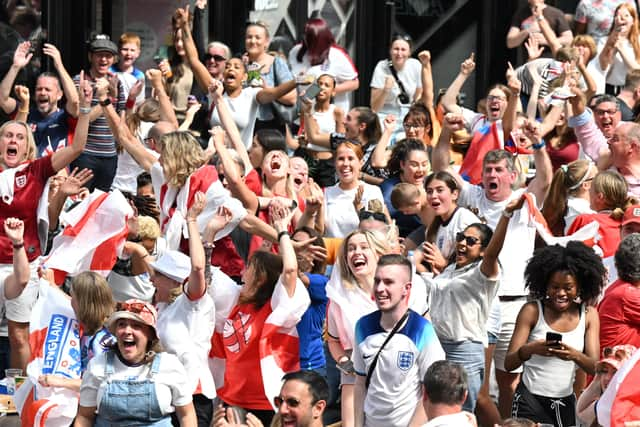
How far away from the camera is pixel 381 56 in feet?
57.3

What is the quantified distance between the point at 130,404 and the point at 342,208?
370cm

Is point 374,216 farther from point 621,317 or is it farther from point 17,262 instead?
point 17,262

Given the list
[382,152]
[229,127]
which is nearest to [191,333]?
[229,127]

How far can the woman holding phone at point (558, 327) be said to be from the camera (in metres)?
8.94

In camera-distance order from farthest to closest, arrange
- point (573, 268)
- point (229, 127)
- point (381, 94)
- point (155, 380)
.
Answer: point (381, 94)
point (229, 127)
point (573, 268)
point (155, 380)

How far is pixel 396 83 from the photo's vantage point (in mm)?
14953

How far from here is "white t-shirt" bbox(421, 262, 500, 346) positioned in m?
9.68

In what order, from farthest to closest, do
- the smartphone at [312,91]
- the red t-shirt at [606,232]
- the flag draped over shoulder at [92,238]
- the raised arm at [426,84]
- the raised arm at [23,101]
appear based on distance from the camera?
the raised arm at [426,84], the smartphone at [312,91], the raised arm at [23,101], the flag draped over shoulder at [92,238], the red t-shirt at [606,232]

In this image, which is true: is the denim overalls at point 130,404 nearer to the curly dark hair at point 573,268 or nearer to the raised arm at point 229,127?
the curly dark hair at point 573,268

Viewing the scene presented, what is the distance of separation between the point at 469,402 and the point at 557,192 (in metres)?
2.18

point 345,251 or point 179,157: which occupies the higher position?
point 179,157

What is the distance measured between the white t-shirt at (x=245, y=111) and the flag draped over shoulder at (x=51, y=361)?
386cm

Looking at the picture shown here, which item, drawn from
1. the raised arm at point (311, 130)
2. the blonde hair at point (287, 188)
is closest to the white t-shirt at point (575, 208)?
the blonde hair at point (287, 188)

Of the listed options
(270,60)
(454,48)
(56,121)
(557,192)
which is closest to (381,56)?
(454,48)
